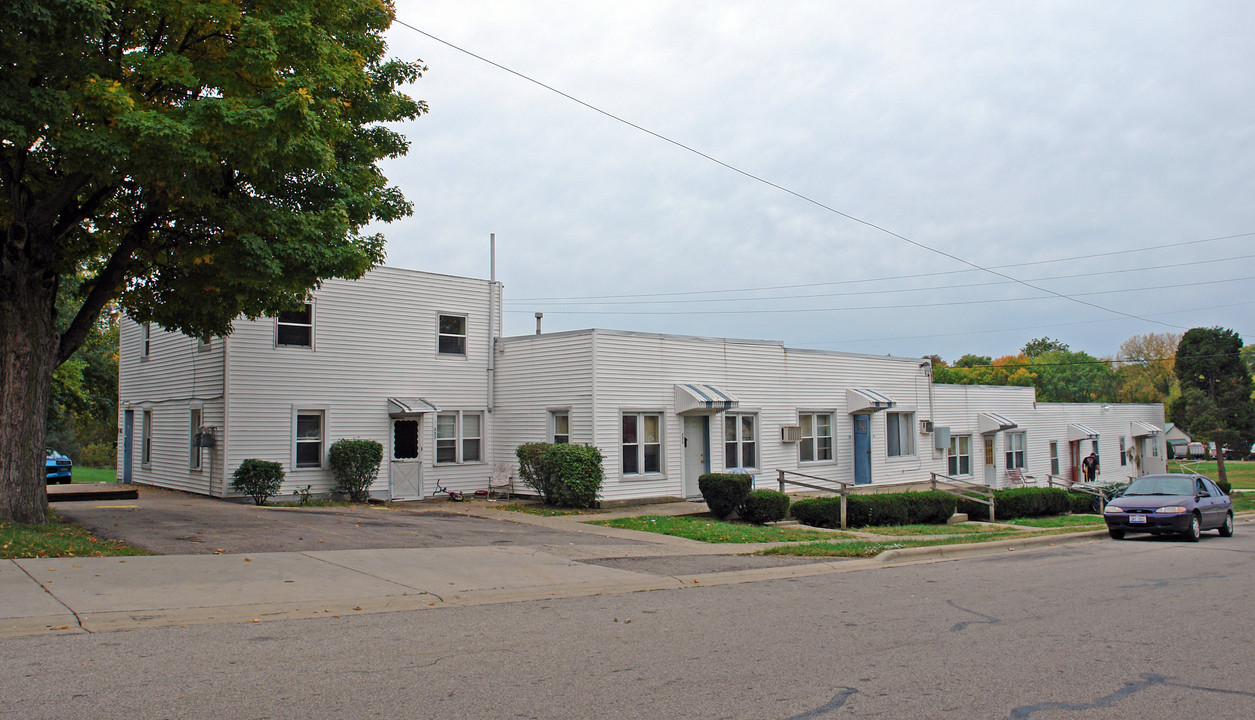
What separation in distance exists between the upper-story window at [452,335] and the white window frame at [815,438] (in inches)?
400

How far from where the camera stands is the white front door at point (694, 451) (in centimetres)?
2311

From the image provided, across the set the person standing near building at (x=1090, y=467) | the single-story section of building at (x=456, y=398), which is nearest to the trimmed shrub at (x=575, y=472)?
the single-story section of building at (x=456, y=398)

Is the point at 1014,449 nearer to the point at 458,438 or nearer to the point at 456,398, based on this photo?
the point at 458,438

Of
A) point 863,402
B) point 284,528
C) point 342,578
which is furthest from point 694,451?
point 342,578

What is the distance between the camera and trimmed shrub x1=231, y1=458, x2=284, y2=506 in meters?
19.5

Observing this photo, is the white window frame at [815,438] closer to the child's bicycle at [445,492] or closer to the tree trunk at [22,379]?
the child's bicycle at [445,492]

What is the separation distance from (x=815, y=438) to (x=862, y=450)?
215 cm

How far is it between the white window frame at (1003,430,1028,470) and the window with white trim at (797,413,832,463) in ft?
38.6

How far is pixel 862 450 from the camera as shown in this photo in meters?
27.9

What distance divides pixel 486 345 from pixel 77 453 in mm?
37829

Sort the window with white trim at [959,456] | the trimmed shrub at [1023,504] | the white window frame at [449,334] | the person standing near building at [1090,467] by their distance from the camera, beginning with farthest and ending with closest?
the person standing near building at [1090,467] → the window with white trim at [959,456] → the white window frame at [449,334] → the trimmed shrub at [1023,504]

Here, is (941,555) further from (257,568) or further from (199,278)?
(199,278)

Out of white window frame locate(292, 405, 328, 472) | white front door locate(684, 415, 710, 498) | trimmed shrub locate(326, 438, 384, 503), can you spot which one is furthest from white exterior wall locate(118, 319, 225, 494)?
white front door locate(684, 415, 710, 498)

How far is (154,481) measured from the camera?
928 inches
